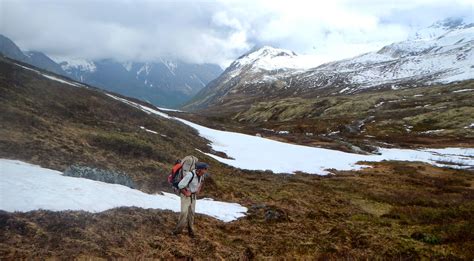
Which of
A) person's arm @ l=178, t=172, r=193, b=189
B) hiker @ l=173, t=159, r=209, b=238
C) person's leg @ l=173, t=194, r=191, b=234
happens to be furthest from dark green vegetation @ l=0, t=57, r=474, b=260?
person's arm @ l=178, t=172, r=193, b=189

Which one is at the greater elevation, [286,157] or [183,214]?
[286,157]

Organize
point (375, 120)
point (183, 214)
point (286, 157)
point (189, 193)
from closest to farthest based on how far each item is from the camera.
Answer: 1. point (189, 193)
2. point (183, 214)
3. point (286, 157)
4. point (375, 120)

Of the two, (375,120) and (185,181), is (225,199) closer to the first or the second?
(185,181)

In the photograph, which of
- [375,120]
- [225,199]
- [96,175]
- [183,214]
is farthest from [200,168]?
[375,120]

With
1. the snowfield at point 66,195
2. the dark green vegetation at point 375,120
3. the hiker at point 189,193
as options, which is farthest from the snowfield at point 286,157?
the hiker at point 189,193

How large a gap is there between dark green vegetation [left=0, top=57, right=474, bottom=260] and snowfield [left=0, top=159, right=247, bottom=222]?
2.26 ft

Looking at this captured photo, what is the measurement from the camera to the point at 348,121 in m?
122

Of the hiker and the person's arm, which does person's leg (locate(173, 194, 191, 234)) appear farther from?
the person's arm

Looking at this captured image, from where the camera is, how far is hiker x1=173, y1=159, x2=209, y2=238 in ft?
42.5

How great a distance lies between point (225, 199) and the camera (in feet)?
69.2

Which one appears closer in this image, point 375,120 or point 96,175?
point 96,175

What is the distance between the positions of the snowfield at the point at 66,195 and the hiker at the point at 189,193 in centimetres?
291

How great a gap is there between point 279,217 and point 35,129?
15634 mm

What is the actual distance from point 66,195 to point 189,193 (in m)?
4.56
